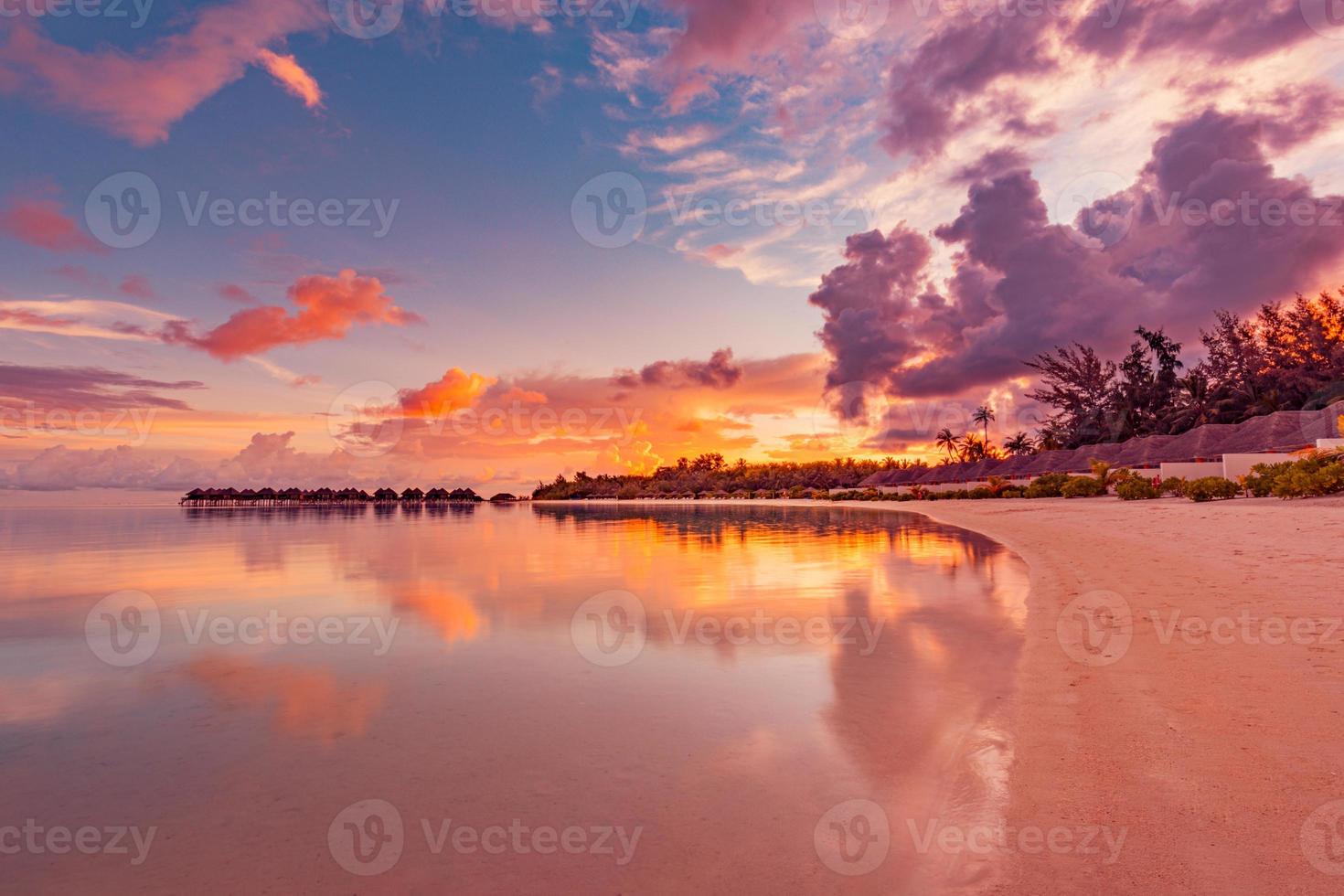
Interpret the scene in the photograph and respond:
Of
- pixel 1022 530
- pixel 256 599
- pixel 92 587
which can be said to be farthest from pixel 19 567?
pixel 1022 530

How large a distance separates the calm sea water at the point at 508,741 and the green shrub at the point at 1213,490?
22160 mm

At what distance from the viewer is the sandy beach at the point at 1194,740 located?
3.48m

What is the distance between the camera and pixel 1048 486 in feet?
170

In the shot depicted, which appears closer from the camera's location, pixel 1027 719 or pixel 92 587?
pixel 1027 719

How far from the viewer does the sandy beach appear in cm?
348

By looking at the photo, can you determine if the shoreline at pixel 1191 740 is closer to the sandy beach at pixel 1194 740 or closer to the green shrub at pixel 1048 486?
the sandy beach at pixel 1194 740

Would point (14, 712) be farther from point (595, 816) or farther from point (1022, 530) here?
point (1022, 530)

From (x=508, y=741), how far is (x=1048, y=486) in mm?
55672

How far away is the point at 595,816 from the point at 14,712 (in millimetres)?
7080

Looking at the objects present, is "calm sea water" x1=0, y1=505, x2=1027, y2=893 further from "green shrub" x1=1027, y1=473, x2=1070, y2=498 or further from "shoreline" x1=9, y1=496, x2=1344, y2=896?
"green shrub" x1=1027, y1=473, x2=1070, y2=498

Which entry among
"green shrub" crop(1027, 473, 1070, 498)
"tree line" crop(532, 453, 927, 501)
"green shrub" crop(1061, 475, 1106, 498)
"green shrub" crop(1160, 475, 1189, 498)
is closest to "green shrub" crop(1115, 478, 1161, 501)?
"green shrub" crop(1160, 475, 1189, 498)

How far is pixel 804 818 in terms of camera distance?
430cm

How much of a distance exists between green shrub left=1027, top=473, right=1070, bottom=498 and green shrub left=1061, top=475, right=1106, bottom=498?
4.02 meters

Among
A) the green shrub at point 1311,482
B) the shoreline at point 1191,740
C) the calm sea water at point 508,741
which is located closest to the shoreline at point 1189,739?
the shoreline at point 1191,740
